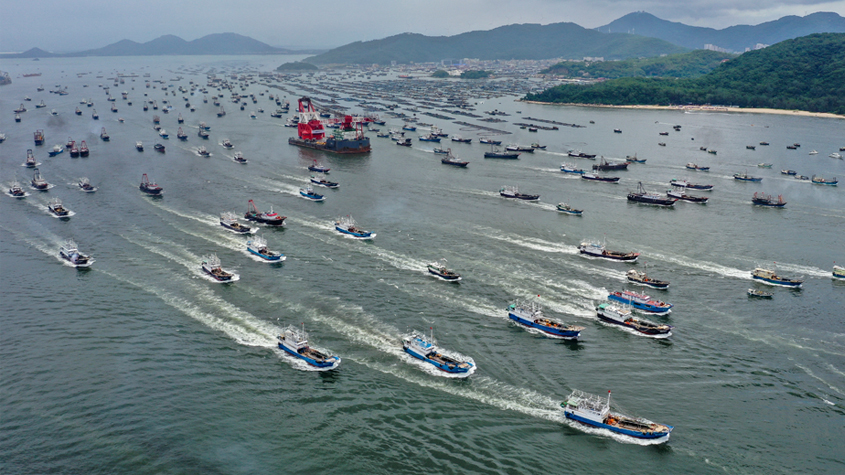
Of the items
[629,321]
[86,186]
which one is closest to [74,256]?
[86,186]

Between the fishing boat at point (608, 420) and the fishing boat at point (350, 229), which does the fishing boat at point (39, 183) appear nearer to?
the fishing boat at point (350, 229)

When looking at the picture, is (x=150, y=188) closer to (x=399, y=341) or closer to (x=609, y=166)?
(x=399, y=341)

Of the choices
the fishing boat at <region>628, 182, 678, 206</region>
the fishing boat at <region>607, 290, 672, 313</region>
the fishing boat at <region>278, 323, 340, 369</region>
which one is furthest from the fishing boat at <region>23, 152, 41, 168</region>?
the fishing boat at <region>628, 182, 678, 206</region>

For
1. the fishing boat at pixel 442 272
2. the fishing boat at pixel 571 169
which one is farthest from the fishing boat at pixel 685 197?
the fishing boat at pixel 442 272

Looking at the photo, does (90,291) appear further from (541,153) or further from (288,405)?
(541,153)

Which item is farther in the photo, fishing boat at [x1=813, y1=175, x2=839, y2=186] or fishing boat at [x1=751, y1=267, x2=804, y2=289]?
fishing boat at [x1=813, y1=175, x2=839, y2=186]

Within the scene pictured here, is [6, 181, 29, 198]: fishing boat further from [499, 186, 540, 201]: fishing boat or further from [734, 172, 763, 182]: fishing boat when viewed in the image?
[734, 172, 763, 182]: fishing boat
